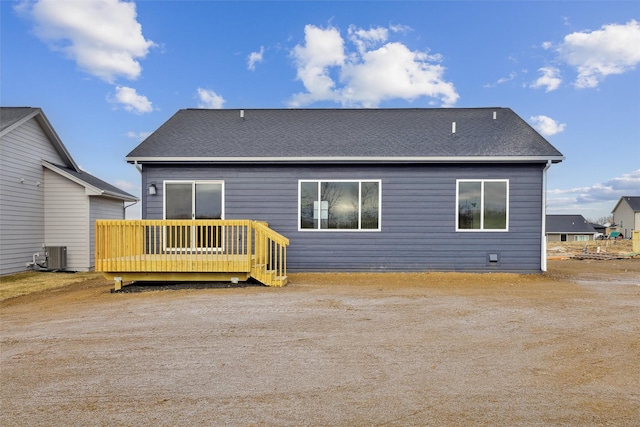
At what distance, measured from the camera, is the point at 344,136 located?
1115 cm

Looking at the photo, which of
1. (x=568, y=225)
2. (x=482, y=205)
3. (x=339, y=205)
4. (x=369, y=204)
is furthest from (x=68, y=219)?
(x=568, y=225)

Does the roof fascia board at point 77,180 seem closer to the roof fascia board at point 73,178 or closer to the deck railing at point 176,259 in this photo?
the roof fascia board at point 73,178

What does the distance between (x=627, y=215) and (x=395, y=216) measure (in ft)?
198

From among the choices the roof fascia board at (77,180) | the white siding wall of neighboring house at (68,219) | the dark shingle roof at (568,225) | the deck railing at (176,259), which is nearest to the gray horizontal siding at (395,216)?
the deck railing at (176,259)

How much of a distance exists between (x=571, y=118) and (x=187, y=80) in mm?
14226

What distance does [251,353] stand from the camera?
4094 mm

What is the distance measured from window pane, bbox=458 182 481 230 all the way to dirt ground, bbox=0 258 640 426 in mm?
3118

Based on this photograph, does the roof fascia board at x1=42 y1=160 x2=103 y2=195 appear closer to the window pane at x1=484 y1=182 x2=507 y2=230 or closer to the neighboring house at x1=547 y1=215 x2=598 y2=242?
the window pane at x1=484 y1=182 x2=507 y2=230

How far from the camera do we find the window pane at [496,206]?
10.1m

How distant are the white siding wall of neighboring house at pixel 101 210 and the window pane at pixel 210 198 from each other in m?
4.77

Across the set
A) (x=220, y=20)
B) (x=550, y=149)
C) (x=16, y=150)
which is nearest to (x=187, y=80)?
(x=220, y=20)

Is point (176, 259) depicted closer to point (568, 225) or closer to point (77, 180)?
point (77, 180)

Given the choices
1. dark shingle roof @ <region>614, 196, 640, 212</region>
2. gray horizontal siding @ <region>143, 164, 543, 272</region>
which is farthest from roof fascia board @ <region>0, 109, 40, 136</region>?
dark shingle roof @ <region>614, 196, 640, 212</region>

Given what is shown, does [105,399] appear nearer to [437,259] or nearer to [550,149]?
[437,259]
